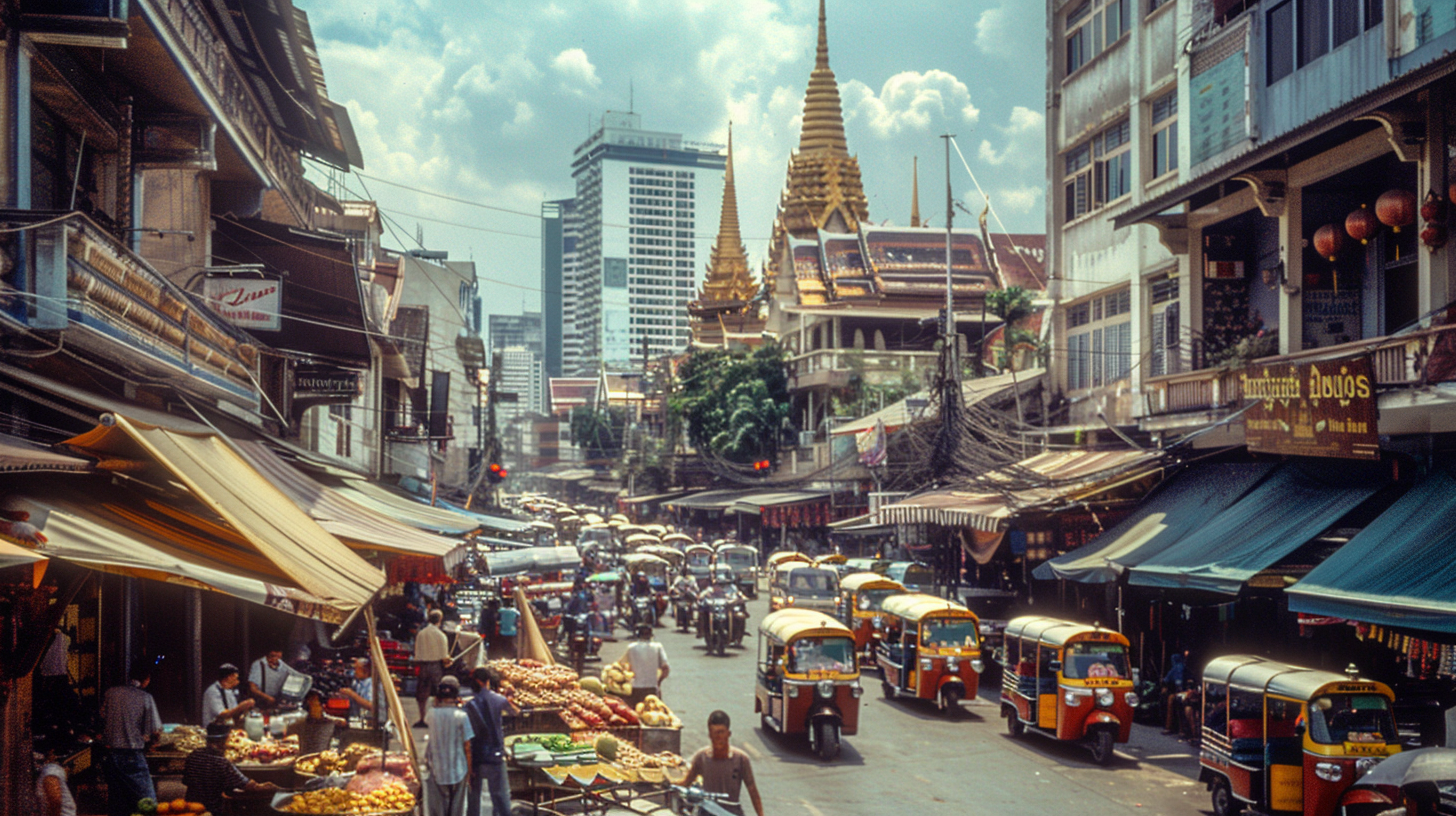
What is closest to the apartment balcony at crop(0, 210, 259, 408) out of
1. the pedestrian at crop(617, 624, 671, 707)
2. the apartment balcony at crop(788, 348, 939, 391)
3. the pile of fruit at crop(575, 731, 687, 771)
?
the pile of fruit at crop(575, 731, 687, 771)

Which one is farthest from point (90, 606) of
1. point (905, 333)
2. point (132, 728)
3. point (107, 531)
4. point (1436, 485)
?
point (905, 333)

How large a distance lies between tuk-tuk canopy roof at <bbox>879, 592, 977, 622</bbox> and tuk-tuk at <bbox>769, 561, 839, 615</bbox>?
7.40 m

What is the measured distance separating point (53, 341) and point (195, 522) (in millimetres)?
2202

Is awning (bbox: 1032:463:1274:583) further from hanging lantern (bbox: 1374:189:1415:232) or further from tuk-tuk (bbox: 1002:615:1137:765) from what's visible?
hanging lantern (bbox: 1374:189:1415:232)

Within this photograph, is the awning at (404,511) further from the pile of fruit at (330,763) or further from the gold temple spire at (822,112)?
the gold temple spire at (822,112)

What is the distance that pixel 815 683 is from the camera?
1664 centimetres

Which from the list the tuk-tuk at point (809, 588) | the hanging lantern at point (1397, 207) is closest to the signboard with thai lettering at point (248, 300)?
the hanging lantern at point (1397, 207)

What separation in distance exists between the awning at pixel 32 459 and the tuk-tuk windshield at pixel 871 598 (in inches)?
740

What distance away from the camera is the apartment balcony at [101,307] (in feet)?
29.6

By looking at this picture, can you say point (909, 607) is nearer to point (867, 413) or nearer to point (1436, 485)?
point (1436, 485)

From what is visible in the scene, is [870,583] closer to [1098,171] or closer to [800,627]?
[800,627]

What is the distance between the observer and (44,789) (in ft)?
28.1

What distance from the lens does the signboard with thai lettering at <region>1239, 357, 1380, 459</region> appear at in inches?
568

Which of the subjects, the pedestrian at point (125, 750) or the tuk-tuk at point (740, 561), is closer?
the pedestrian at point (125, 750)
